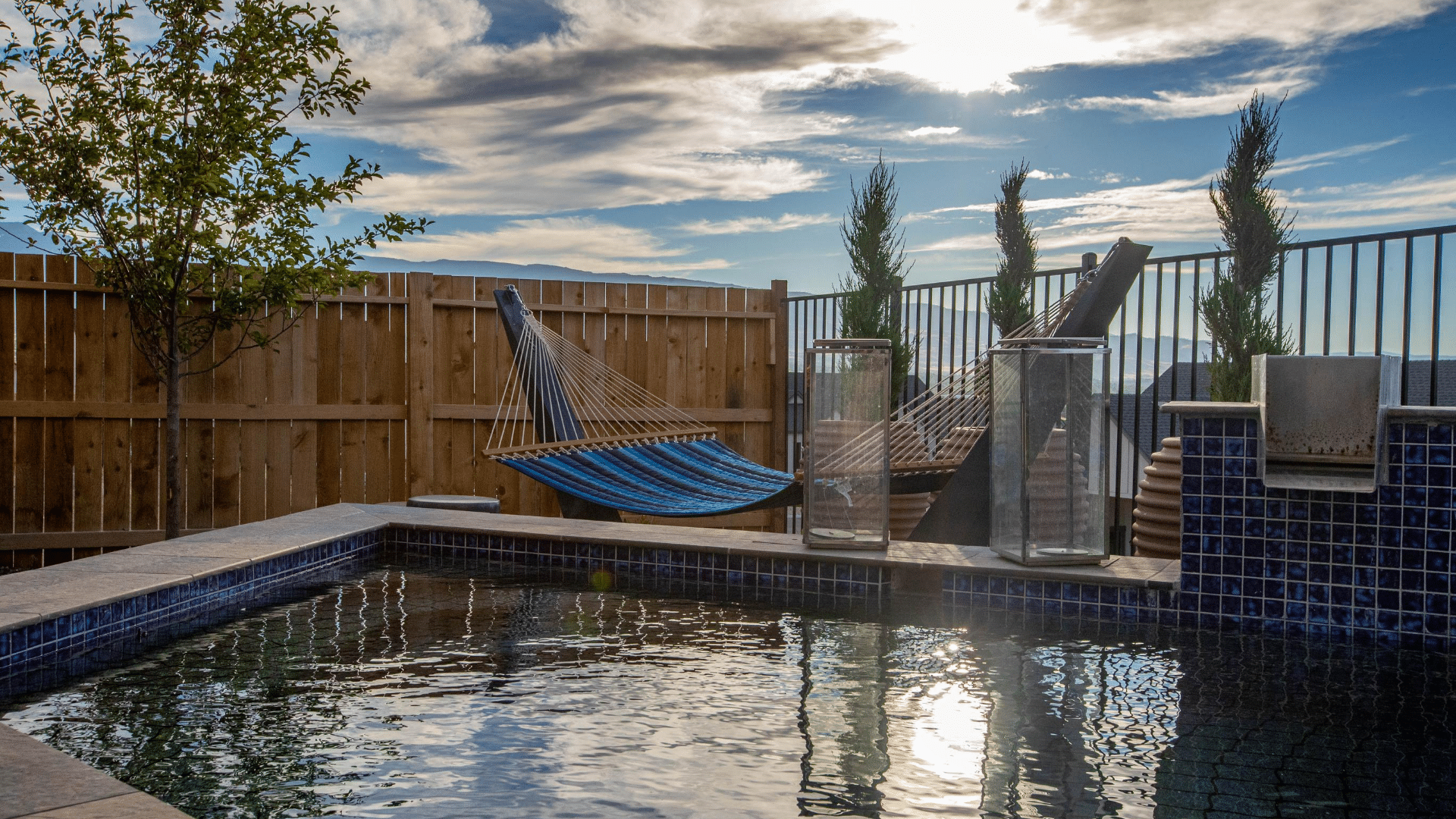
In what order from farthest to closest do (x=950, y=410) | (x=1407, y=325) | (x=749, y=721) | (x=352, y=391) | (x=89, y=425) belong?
(x=352, y=391), (x=89, y=425), (x=1407, y=325), (x=950, y=410), (x=749, y=721)

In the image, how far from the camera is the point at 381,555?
5.30 m

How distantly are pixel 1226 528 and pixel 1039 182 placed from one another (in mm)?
6902

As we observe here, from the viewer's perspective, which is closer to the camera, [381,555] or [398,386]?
[381,555]

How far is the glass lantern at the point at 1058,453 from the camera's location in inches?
159

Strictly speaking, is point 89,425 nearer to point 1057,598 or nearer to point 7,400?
point 7,400

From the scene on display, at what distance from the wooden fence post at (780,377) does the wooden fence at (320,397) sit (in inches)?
1.5

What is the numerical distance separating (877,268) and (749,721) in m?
7.01

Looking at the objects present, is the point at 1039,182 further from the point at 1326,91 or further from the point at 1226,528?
the point at 1226,528

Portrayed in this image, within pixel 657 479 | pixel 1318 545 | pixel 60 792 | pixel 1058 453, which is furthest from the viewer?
pixel 657 479

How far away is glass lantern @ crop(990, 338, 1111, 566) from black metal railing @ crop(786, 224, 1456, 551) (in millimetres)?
170

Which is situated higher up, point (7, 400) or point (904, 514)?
point (7, 400)

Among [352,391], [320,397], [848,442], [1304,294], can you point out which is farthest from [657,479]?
[1304,294]

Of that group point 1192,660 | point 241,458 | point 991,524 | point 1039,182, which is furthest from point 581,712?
point 1039,182

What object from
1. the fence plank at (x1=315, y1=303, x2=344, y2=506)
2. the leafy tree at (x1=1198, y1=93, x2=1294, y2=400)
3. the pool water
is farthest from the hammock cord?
the leafy tree at (x1=1198, y1=93, x2=1294, y2=400)
